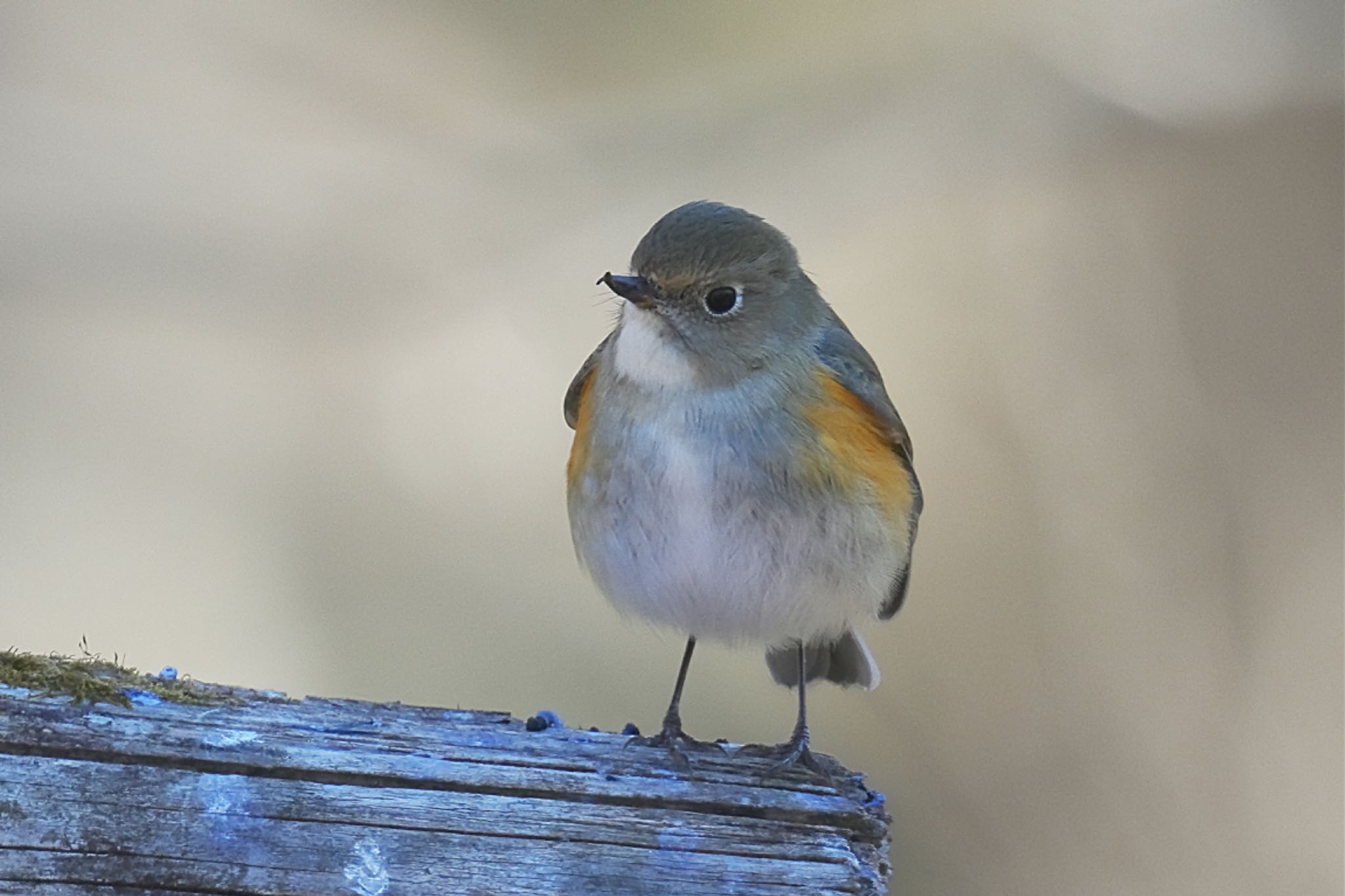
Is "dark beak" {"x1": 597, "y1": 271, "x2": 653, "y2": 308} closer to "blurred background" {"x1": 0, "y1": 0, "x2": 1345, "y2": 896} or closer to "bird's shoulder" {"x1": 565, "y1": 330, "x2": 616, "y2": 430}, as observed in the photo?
"bird's shoulder" {"x1": 565, "y1": 330, "x2": 616, "y2": 430}

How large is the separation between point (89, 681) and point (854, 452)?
5.58 feet

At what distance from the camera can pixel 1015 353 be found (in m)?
6.16

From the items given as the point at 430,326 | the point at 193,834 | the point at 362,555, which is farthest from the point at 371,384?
the point at 193,834

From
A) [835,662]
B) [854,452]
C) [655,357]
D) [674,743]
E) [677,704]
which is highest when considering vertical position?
[655,357]

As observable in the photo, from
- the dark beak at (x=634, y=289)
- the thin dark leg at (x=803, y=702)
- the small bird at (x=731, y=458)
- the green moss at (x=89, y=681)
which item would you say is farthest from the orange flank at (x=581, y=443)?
the green moss at (x=89, y=681)

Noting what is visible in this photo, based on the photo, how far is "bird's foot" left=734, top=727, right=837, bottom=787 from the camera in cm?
281

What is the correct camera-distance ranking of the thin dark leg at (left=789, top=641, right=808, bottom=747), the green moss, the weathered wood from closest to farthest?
the weathered wood → the green moss → the thin dark leg at (left=789, top=641, right=808, bottom=747)

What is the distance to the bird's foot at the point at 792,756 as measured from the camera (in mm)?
2812

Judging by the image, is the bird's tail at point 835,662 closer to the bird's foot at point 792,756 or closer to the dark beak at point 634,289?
the bird's foot at point 792,756

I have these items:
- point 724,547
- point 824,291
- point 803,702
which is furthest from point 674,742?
point 824,291

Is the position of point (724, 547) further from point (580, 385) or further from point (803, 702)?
point (580, 385)

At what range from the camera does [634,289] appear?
3.19 metres

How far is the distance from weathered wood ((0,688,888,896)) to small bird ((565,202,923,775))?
18.9 inches

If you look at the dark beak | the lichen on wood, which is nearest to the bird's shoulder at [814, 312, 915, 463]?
the dark beak
